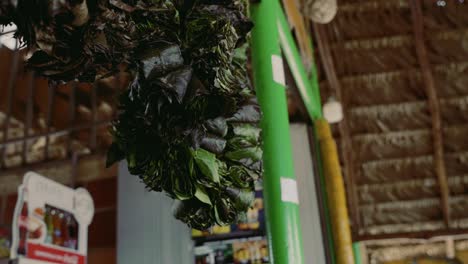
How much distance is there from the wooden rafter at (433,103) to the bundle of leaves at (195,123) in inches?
235

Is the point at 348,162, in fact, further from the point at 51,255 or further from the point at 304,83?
the point at 51,255

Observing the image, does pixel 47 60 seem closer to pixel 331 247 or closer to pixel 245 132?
pixel 245 132

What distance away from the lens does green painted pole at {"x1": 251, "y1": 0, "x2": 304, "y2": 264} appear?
218 cm

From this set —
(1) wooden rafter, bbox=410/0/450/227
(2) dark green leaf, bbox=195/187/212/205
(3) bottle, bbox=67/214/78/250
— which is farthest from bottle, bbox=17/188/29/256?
(1) wooden rafter, bbox=410/0/450/227

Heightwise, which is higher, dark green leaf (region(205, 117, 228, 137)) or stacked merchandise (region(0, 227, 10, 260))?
stacked merchandise (region(0, 227, 10, 260))

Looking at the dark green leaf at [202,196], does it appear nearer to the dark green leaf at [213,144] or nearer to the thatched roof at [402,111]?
the dark green leaf at [213,144]

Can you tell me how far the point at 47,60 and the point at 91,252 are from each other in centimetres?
553

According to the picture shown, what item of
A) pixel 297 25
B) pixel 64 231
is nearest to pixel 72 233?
pixel 64 231

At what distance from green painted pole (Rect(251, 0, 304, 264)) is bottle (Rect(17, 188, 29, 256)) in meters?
1.49

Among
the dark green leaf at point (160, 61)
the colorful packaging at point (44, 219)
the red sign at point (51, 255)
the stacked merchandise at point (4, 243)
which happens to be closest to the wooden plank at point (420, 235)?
the stacked merchandise at point (4, 243)

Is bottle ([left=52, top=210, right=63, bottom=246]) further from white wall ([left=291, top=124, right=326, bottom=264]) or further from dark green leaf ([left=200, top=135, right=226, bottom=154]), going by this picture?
dark green leaf ([left=200, top=135, right=226, bottom=154])

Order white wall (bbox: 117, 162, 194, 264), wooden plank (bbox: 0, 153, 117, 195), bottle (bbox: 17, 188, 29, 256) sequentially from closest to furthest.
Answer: bottle (bbox: 17, 188, 29, 256), white wall (bbox: 117, 162, 194, 264), wooden plank (bbox: 0, 153, 117, 195)

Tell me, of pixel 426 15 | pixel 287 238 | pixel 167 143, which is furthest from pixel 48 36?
pixel 426 15

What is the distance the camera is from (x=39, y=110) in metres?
6.06
